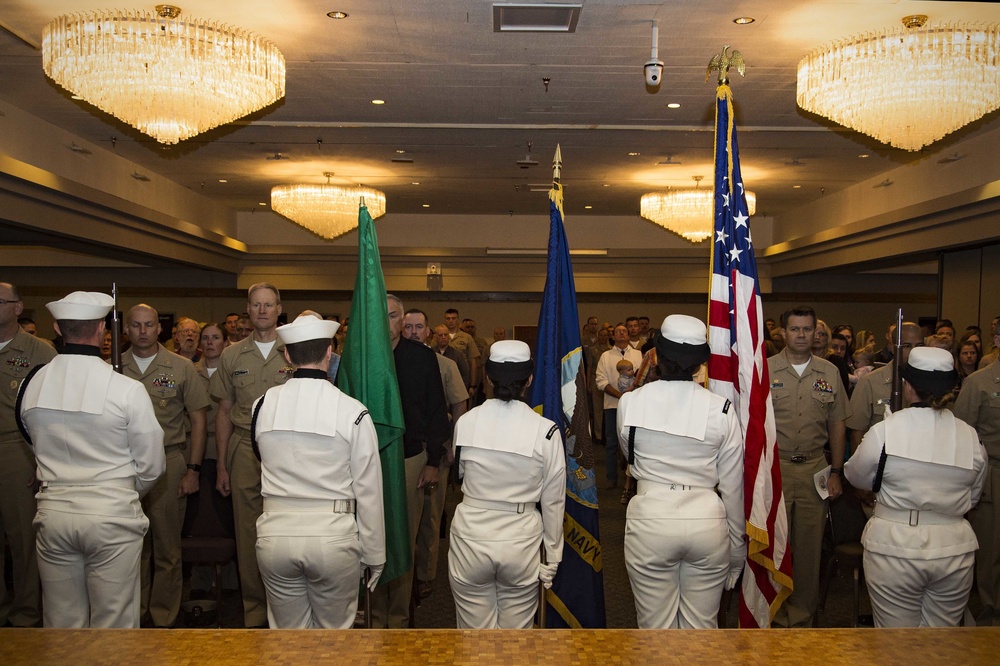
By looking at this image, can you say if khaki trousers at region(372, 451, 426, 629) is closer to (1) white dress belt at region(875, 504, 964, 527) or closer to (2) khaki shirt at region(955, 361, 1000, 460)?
(1) white dress belt at region(875, 504, 964, 527)

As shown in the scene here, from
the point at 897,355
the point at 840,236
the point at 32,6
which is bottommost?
the point at 897,355

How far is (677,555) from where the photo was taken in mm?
2982

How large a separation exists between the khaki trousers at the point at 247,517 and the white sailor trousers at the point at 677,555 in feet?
6.70

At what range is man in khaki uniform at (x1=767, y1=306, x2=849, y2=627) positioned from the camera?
13.5 ft

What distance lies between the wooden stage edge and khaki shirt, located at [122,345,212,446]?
2472mm

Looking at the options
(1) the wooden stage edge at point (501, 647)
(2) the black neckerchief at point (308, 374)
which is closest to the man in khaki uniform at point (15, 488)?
(2) the black neckerchief at point (308, 374)

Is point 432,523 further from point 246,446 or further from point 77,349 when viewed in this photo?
point 77,349

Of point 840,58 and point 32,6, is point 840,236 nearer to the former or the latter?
point 840,58

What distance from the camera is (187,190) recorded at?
12.3 metres

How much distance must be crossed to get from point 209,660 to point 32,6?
521cm

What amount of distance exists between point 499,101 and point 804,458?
4.63 meters

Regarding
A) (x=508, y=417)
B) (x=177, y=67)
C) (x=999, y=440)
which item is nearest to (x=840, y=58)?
(x=999, y=440)

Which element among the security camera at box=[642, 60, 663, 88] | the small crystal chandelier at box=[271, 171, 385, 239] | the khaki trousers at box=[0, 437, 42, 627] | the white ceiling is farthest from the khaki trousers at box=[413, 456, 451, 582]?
the small crystal chandelier at box=[271, 171, 385, 239]

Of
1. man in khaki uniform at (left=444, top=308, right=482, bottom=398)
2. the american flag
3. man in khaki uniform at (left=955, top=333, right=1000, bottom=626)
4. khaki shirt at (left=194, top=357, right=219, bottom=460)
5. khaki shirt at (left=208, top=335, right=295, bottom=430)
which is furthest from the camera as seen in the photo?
man in khaki uniform at (left=444, top=308, right=482, bottom=398)
